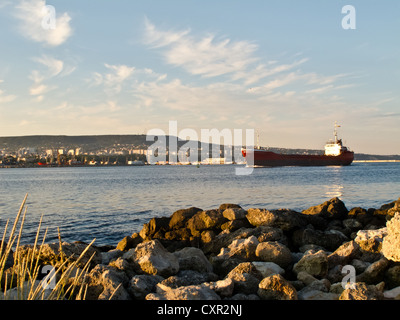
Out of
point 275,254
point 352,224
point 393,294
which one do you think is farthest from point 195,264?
point 352,224

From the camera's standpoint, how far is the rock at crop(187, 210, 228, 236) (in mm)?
10008

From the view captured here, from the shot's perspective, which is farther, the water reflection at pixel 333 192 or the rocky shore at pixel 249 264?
the water reflection at pixel 333 192

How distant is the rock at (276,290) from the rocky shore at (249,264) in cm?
1

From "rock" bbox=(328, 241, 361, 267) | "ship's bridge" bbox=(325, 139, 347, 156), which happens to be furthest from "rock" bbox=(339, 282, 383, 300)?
"ship's bridge" bbox=(325, 139, 347, 156)

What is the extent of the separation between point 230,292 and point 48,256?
3001mm

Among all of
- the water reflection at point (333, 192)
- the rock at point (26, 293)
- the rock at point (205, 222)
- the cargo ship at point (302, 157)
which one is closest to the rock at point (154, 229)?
the rock at point (205, 222)

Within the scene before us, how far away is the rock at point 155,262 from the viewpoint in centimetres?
589

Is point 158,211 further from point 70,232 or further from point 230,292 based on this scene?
point 230,292

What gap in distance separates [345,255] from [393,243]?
2.57ft

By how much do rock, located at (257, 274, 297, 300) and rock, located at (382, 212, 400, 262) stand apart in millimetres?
2186

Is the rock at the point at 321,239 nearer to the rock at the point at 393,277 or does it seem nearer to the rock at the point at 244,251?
the rock at the point at 244,251

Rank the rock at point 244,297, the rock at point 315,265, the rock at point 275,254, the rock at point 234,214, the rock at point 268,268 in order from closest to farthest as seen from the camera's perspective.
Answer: the rock at point 244,297 < the rock at point 268,268 < the rock at point 315,265 < the rock at point 275,254 < the rock at point 234,214

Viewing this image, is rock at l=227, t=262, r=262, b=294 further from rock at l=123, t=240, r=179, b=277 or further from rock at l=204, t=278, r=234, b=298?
rock at l=123, t=240, r=179, b=277

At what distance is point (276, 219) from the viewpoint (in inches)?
368
